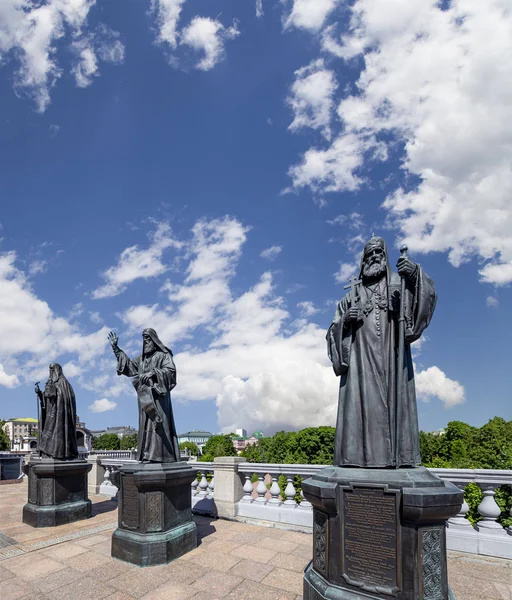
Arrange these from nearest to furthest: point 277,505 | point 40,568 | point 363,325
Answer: point 363,325 < point 40,568 < point 277,505

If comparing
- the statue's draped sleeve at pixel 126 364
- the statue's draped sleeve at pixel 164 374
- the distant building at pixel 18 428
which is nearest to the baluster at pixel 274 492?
the statue's draped sleeve at pixel 164 374

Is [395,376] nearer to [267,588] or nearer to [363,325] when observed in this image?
[363,325]

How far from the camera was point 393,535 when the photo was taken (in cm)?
376

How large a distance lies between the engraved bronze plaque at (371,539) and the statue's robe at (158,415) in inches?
156


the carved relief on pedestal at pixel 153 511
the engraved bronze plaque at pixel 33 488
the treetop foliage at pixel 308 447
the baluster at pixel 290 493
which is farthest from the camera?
the treetop foliage at pixel 308 447

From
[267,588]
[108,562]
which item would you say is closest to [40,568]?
[108,562]

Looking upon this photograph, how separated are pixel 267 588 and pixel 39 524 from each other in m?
6.14

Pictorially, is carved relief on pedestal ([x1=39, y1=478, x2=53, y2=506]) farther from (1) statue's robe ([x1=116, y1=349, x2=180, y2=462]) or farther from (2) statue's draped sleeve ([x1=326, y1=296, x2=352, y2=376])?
(2) statue's draped sleeve ([x1=326, y1=296, x2=352, y2=376])

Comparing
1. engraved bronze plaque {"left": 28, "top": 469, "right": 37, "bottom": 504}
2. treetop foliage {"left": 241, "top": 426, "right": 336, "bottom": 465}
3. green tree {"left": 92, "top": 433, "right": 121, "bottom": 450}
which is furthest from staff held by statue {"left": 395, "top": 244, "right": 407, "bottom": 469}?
green tree {"left": 92, "top": 433, "right": 121, "bottom": 450}

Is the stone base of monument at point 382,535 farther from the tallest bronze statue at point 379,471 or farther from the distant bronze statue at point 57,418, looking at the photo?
the distant bronze statue at point 57,418

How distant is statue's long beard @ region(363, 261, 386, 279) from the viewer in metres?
4.79

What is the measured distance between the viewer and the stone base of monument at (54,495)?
8.75 m

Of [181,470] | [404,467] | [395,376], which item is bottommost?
[181,470]

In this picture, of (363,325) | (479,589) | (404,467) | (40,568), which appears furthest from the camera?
(40,568)
